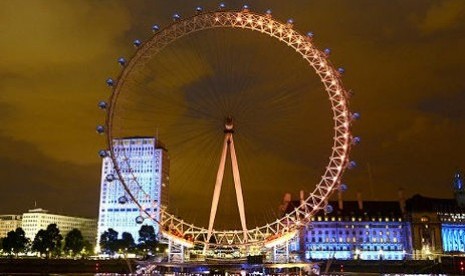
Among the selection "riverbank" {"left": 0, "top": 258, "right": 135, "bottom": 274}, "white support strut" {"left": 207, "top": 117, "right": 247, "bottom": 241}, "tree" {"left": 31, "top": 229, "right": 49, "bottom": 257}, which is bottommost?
"riverbank" {"left": 0, "top": 258, "right": 135, "bottom": 274}

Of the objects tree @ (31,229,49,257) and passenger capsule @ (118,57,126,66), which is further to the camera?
tree @ (31,229,49,257)

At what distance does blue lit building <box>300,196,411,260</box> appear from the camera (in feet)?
474

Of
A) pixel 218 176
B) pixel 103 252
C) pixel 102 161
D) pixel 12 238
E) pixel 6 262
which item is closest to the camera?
pixel 218 176

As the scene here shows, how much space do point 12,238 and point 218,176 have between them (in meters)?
68.4

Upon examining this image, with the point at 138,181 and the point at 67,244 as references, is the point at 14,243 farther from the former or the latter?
the point at 138,181

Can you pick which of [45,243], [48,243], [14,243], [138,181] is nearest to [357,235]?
[138,181]

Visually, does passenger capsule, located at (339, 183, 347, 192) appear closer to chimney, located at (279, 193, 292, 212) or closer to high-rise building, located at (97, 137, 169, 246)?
chimney, located at (279, 193, 292, 212)

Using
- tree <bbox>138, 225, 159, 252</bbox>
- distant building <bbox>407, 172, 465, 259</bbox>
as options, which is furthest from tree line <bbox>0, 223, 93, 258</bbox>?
distant building <bbox>407, 172, 465, 259</bbox>

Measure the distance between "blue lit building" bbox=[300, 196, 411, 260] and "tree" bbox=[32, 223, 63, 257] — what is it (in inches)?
2486

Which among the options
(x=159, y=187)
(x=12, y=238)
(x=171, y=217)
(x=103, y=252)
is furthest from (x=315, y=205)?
(x=159, y=187)

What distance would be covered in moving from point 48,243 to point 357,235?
80426mm

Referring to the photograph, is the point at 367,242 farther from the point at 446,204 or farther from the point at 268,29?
the point at 268,29

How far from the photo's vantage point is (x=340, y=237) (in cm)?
14688

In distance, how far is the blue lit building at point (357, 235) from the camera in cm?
14450
